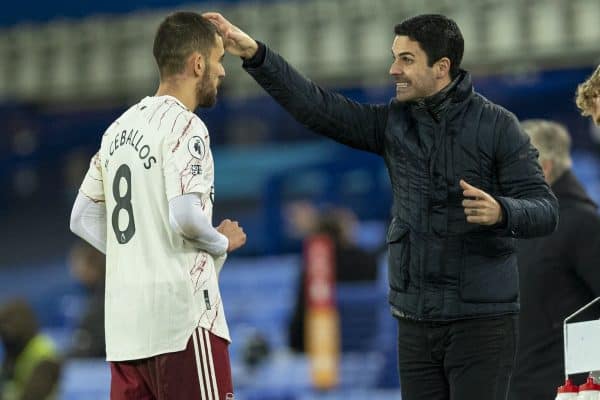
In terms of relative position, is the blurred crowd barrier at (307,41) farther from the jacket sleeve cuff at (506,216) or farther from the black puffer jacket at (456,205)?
the jacket sleeve cuff at (506,216)

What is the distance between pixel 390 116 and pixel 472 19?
27.5 ft

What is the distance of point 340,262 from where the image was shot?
30.6 ft

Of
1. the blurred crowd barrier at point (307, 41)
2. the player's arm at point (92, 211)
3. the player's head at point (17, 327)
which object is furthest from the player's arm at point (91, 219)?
the blurred crowd barrier at point (307, 41)

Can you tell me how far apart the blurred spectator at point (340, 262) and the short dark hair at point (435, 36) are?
5510 millimetres

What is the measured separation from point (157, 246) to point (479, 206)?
0.86 metres

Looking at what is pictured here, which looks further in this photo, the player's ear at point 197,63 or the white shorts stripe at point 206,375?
the player's ear at point 197,63

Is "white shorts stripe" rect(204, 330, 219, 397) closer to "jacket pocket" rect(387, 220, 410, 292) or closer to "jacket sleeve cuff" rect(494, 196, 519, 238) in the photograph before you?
"jacket pocket" rect(387, 220, 410, 292)

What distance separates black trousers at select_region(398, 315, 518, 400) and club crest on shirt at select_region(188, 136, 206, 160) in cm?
75

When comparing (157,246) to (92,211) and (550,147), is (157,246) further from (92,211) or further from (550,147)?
(550,147)

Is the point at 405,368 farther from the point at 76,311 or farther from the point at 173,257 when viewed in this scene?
the point at 76,311

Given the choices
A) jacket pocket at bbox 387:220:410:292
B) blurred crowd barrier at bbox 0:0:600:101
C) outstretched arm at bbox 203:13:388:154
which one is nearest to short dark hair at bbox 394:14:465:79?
outstretched arm at bbox 203:13:388:154

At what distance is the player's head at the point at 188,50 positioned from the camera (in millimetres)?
3551

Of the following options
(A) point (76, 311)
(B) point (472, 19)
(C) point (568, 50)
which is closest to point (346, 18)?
(B) point (472, 19)

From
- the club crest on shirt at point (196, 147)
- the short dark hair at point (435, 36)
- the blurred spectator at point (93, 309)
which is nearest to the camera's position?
the club crest on shirt at point (196, 147)
